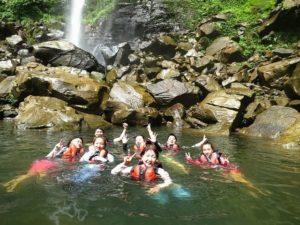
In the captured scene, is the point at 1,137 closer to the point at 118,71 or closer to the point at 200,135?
the point at 200,135

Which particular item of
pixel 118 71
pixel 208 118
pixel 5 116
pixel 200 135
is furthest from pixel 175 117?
pixel 5 116

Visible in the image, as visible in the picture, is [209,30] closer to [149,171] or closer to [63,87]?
[63,87]

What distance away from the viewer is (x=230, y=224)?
23.0 ft

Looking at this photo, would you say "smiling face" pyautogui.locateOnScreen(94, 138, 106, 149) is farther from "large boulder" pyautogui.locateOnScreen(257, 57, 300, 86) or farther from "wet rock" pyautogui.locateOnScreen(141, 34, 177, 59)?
"wet rock" pyautogui.locateOnScreen(141, 34, 177, 59)

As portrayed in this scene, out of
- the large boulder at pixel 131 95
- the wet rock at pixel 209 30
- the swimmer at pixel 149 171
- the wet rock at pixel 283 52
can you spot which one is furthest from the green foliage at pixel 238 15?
the swimmer at pixel 149 171

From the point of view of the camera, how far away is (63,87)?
22.5 meters

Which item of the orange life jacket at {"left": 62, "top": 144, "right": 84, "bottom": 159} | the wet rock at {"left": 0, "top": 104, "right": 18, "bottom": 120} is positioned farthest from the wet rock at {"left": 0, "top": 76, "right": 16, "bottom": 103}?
the orange life jacket at {"left": 62, "top": 144, "right": 84, "bottom": 159}

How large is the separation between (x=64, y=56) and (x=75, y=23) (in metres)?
13.3

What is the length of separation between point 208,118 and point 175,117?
2.52m

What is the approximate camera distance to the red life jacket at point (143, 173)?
9398 mm

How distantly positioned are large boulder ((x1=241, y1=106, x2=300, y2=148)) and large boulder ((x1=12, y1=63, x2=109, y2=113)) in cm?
868

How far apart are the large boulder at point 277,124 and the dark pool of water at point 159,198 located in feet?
16.1

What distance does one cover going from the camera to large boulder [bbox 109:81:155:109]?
23.0 metres

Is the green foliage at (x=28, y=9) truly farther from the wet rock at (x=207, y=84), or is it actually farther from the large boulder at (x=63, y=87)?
the wet rock at (x=207, y=84)
